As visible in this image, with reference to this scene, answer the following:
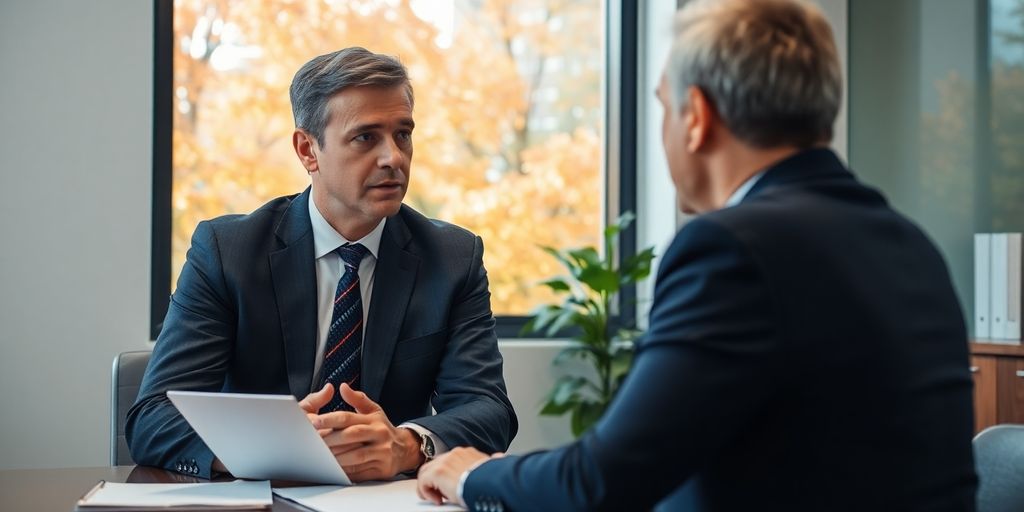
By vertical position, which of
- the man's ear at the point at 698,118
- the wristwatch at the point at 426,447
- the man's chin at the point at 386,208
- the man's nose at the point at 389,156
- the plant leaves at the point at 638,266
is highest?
the man's nose at the point at 389,156

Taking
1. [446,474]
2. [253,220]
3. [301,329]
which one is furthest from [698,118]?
[253,220]

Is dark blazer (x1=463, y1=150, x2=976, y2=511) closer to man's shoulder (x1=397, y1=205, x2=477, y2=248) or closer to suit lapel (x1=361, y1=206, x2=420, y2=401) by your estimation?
suit lapel (x1=361, y1=206, x2=420, y2=401)

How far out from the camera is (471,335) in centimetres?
216

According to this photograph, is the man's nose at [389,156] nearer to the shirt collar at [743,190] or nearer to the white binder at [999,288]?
the shirt collar at [743,190]

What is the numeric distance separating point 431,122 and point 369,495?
3.21 metres

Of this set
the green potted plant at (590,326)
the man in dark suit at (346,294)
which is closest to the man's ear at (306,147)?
the man in dark suit at (346,294)

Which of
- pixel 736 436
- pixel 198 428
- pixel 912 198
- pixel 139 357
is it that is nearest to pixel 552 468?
pixel 736 436

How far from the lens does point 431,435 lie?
184 cm

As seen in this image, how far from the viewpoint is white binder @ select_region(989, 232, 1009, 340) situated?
12.4 feet

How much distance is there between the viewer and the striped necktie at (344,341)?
2.09 meters

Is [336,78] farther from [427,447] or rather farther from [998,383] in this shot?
[998,383]

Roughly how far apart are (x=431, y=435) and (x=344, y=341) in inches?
13.9

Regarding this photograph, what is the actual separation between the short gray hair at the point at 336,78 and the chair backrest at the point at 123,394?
603 mm

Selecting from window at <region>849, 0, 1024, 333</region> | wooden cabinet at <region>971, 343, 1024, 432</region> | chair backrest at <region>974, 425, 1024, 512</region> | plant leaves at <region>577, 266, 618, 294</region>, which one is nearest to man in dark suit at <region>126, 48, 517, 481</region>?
chair backrest at <region>974, 425, 1024, 512</region>
